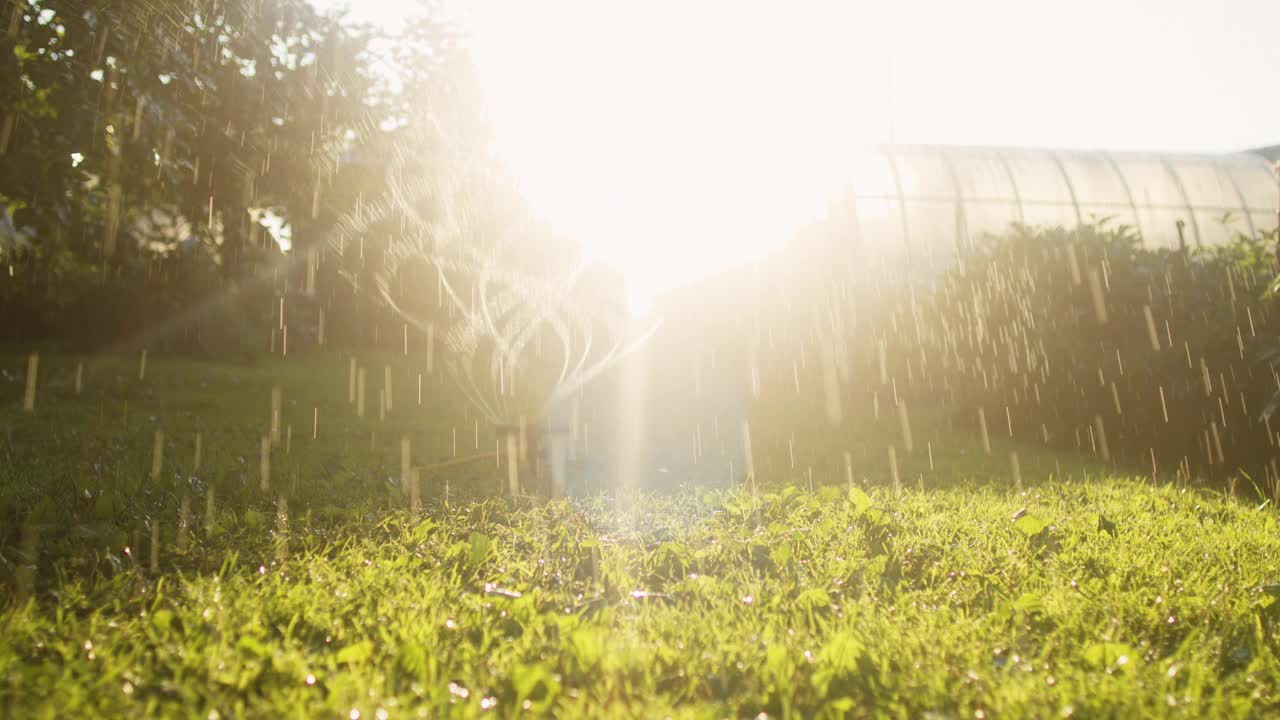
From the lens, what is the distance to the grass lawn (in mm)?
1765

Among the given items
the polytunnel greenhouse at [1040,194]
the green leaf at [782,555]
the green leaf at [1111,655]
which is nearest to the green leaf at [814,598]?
the green leaf at [782,555]

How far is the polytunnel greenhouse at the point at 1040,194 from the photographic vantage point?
10789 millimetres

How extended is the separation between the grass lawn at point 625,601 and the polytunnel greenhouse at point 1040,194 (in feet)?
23.3

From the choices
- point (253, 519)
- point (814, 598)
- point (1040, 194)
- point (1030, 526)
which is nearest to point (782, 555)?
point (814, 598)

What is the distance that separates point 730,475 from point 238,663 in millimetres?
3618

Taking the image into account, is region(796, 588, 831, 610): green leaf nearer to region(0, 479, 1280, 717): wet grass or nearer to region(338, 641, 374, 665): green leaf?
region(0, 479, 1280, 717): wet grass

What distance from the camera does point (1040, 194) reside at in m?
11.5

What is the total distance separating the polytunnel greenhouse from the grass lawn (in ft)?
23.3

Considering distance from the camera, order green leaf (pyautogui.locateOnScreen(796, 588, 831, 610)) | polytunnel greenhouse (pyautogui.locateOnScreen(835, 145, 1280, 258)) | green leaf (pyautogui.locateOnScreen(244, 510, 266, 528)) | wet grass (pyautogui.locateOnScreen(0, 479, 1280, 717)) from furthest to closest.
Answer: polytunnel greenhouse (pyautogui.locateOnScreen(835, 145, 1280, 258))
green leaf (pyautogui.locateOnScreen(244, 510, 266, 528))
green leaf (pyautogui.locateOnScreen(796, 588, 831, 610))
wet grass (pyautogui.locateOnScreen(0, 479, 1280, 717))

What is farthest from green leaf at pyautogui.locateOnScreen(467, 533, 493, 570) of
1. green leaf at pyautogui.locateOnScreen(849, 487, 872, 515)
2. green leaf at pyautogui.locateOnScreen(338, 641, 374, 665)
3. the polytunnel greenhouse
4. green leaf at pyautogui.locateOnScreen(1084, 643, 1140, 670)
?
the polytunnel greenhouse

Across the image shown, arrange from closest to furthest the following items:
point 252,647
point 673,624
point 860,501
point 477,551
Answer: point 252,647, point 673,624, point 477,551, point 860,501

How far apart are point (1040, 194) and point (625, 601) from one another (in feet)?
38.2

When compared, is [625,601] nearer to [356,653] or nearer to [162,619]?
[356,653]

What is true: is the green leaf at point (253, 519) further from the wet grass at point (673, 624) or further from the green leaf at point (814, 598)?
the green leaf at point (814, 598)
